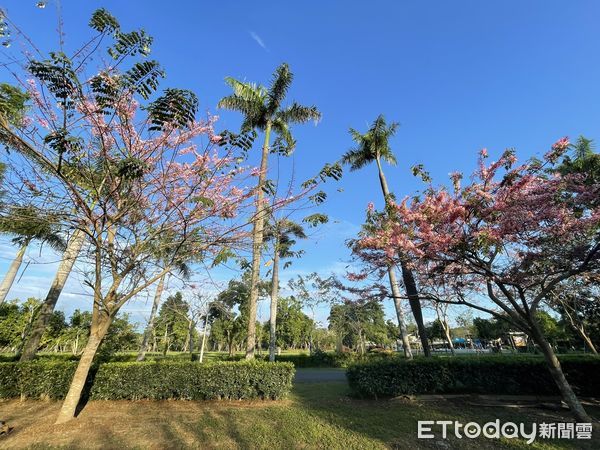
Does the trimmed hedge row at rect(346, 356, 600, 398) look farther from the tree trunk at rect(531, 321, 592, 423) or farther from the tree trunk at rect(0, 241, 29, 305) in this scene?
the tree trunk at rect(0, 241, 29, 305)

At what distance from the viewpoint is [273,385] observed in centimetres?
834

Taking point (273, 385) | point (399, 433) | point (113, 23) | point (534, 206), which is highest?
point (113, 23)

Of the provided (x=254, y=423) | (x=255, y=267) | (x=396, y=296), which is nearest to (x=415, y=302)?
(x=396, y=296)

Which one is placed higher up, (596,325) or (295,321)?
(295,321)

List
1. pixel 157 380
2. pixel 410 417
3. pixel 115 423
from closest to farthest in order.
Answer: pixel 115 423, pixel 410 417, pixel 157 380

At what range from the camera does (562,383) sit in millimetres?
6191

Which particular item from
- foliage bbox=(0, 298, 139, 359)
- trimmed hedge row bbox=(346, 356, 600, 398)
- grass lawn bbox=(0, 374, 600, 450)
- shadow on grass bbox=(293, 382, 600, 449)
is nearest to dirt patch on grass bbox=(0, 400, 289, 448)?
grass lawn bbox=(0, 374, 600, 450)

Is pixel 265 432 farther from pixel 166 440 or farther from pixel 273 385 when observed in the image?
pixel 273 385

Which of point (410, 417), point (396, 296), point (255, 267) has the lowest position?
point (410, 417)

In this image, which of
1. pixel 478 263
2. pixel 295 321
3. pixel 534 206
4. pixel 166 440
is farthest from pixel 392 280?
pixel 295 321

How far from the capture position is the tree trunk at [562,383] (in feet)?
19.4

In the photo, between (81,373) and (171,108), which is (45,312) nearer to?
(81,373)

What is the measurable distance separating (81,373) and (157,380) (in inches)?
91.1

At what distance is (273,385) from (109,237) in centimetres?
580
